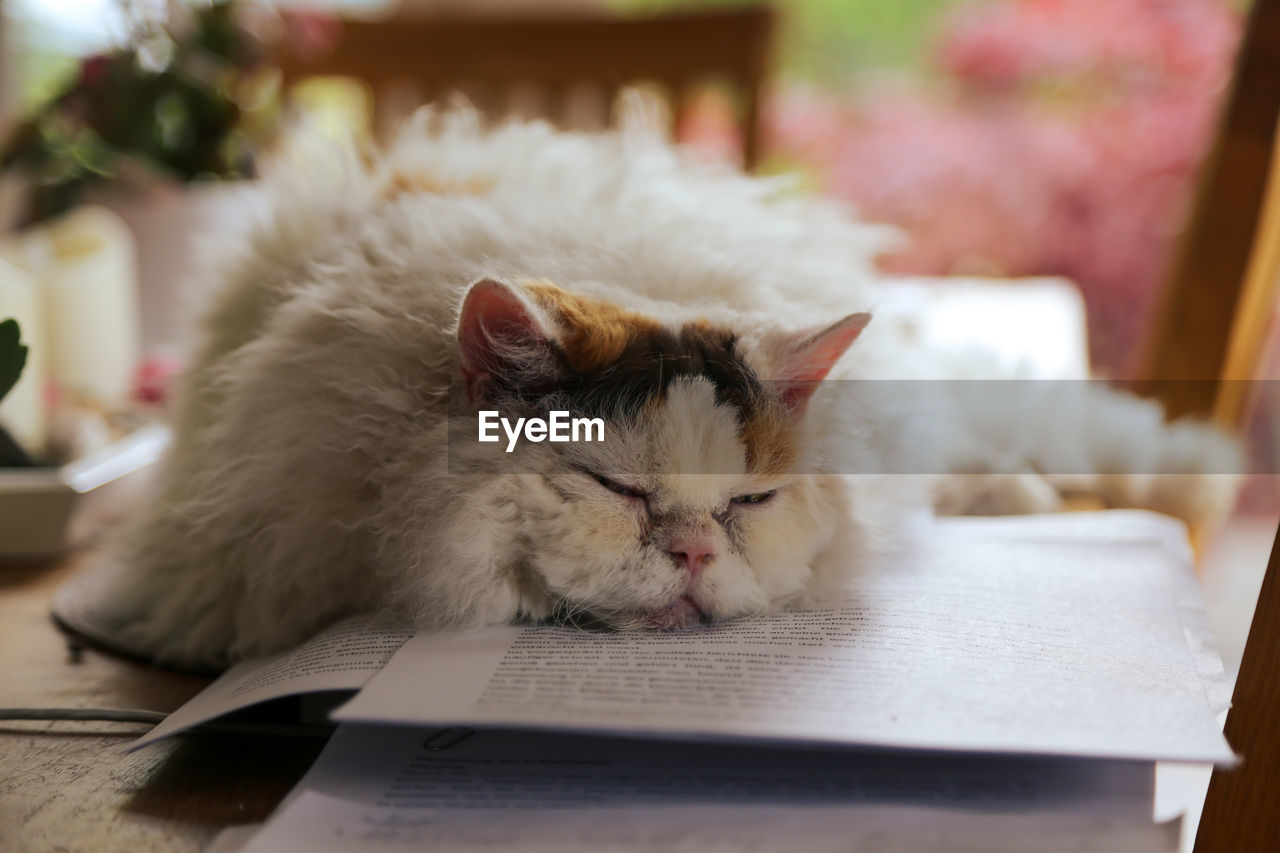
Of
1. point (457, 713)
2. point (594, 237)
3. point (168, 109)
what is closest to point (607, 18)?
point (168, 109)

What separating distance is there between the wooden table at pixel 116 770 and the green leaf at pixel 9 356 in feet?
0.74

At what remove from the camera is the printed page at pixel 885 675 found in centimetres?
45

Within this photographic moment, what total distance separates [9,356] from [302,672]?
0.84ft

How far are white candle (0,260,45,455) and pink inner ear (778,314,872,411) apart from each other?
0.76m

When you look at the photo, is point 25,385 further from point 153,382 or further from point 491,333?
point 491,333

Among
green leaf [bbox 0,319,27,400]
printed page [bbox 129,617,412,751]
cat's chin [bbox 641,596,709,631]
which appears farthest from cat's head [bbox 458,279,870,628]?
green leaf [bbox 0,319,27,400]

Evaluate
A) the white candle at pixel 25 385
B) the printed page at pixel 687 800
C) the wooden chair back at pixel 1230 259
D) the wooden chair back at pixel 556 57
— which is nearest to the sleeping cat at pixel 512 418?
the printed page at pixel 687 800

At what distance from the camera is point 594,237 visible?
0.75 m

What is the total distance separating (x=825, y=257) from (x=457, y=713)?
67cm

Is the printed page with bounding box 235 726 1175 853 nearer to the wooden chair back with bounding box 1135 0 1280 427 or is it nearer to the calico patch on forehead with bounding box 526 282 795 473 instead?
the calico patch on forehead with bounding box 526 282 795 473

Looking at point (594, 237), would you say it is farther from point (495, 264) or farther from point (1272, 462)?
point (1272, 462)

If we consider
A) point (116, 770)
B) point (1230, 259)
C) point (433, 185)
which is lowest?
point (116, 770)

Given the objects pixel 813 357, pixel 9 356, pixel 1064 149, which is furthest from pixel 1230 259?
pixel 1064 149

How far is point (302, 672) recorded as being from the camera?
53 cm
